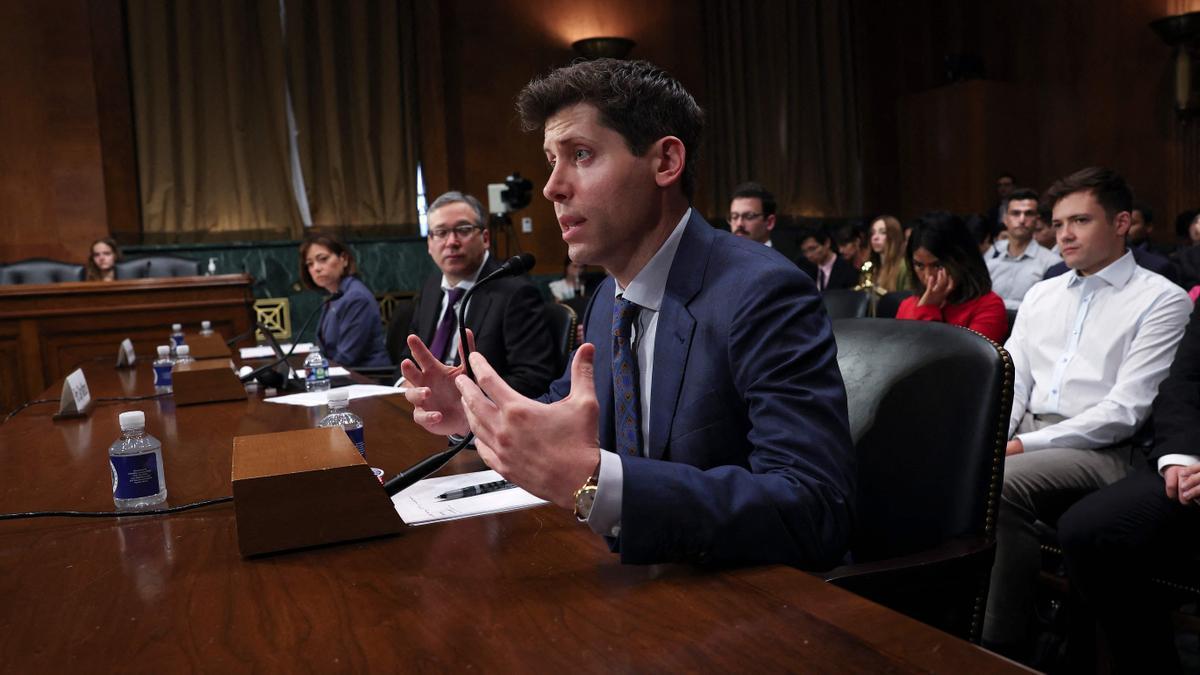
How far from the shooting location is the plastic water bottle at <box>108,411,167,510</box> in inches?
49.9

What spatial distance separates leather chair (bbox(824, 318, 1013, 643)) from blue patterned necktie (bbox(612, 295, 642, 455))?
0.33 meters

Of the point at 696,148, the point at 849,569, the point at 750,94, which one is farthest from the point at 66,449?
the point at 750,94

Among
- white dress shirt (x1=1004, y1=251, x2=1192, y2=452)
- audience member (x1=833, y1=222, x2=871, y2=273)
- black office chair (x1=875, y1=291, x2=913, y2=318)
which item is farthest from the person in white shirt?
audience member (x1=833, y1=222, x2=871, y2=273)

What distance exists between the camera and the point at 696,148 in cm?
132

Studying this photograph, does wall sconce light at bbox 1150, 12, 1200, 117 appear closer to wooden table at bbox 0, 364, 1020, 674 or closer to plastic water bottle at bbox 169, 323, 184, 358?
plastic water bottle at bbox 169, 323, 184, 358

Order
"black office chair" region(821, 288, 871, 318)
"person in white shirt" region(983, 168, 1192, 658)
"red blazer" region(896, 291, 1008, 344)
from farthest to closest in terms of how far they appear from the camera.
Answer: "black office chair" region(821, 288, 871, 318) < "red blazer" region(896, 291, 1008, 344) < "person in white shirt" region(983, 168, 1192, 658)

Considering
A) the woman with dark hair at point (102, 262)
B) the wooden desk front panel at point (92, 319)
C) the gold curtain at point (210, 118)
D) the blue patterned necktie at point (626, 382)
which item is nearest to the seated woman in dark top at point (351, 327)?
the wooden desk front panel at point (92, 319)

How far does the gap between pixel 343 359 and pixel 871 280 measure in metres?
3.49

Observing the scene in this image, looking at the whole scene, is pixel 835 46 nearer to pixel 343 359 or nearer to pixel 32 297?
pixel 343 359

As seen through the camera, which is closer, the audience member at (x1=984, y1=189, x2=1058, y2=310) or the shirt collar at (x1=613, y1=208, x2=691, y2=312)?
the shirt collar at (x1=613, y1=208, x2=691, y2=312)

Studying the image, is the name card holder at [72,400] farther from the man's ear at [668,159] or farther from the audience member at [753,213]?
the audience member at [753,213]

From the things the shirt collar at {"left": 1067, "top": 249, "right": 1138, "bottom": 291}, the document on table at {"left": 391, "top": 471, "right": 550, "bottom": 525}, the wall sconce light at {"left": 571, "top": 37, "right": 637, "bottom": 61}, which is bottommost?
the document on table at {"left": 391, "top": 471, "right": 550, "bottom": 525}

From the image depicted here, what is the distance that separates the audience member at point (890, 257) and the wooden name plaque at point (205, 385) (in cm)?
373

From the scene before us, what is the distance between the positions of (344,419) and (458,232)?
4.70ft
